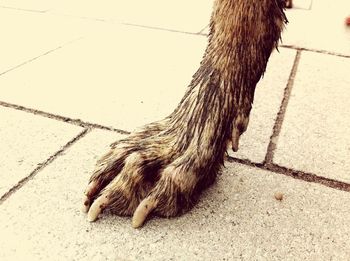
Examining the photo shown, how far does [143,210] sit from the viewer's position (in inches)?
51.1

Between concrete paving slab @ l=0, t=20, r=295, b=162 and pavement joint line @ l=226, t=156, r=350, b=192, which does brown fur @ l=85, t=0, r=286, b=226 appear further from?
concrete paving slab @ l=0, t=20, r=295, b=162

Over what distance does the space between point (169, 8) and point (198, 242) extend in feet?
9.01

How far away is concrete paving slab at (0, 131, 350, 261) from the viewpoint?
1254 millimetres

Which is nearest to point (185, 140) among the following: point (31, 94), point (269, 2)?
point (269, 2)

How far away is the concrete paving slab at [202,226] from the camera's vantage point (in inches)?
49.4

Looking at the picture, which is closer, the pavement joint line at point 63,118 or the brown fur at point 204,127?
the brown fur at point 204,127

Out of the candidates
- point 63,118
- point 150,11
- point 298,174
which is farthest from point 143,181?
point 150,11

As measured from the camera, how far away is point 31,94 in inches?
87.0

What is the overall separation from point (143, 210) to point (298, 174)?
0.67 metres

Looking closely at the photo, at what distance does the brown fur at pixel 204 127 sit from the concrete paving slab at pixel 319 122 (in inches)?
20.1

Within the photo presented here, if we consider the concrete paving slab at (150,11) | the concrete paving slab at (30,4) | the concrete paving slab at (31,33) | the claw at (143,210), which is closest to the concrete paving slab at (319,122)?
the claw at (143,210)

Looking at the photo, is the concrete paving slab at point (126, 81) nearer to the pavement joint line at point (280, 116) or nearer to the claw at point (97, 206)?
the pavement joint line at point (280, 116)

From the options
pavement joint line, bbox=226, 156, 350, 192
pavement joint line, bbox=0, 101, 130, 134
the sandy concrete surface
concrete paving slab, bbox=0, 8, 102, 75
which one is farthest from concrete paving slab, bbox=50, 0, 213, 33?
pavement joint line, bbox=226, 156, 350, 192

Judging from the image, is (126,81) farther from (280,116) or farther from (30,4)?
(30,4)
